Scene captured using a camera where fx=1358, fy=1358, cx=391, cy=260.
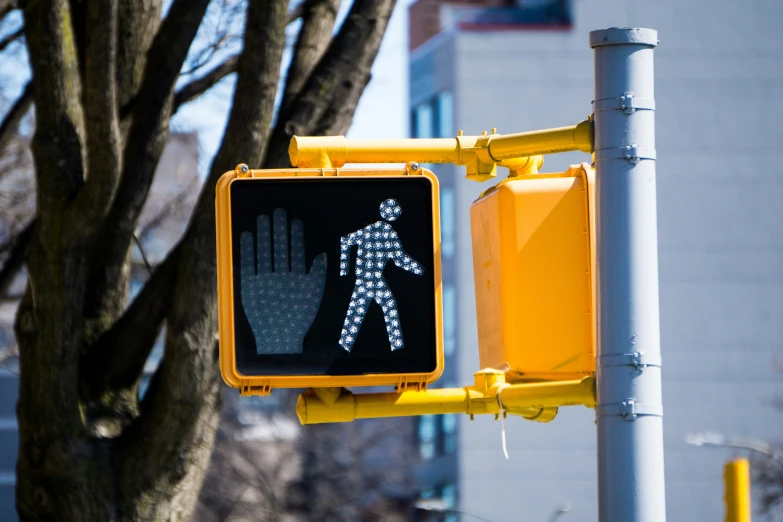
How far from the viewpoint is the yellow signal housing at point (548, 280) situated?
121 inches

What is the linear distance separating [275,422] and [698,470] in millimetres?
15116

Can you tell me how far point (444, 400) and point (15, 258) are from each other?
19.2 ft

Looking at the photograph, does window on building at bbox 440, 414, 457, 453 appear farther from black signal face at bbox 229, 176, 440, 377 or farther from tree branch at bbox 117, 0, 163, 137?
black signal face at bbox 229, 176, 440, 377

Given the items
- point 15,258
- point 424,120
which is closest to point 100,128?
point 15,258

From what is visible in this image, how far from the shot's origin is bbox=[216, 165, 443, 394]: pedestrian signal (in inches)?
118

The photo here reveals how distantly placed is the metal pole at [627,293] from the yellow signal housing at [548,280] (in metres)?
0.14

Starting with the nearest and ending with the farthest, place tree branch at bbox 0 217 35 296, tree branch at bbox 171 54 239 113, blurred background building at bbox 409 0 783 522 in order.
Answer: tree branch at bbox 0 217 35 296, tree branch at bbox 171 54 239 113, blurred background building at bbox 409 0 783 522

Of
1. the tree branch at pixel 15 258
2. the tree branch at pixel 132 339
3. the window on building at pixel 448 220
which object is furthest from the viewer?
the window on building at pixel 448 220

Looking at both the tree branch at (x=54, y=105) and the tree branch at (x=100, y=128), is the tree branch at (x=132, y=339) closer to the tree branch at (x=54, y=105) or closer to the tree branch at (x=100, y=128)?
the tree branch at (x=100, y=128)

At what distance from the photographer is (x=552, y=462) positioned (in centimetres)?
4294

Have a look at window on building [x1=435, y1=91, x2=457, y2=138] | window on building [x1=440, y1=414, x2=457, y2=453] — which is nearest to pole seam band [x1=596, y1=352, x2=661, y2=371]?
window on building [x1=440, y1=414, x2=457, y2=453]

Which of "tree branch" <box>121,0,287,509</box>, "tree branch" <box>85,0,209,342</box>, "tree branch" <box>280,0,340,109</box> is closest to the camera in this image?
"tree branch" <box>121,0,287,509</box>

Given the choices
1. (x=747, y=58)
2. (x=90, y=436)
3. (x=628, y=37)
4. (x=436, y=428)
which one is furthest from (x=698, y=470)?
(x=628, y=37)

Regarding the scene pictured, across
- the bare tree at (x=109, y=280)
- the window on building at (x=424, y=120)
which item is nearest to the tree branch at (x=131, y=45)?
the bare tree at (x=109, y=280)
